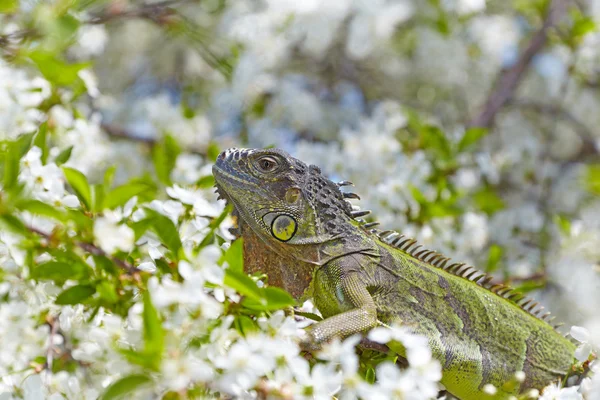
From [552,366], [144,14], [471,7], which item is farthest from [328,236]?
[471,7]

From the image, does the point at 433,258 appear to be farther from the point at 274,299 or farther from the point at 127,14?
the point at 127,14

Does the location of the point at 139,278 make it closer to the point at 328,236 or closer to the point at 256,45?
the point at 328,236

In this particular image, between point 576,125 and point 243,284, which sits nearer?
point 243,284

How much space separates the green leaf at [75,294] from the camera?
75.5 inches

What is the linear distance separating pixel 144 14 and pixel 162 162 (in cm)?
138

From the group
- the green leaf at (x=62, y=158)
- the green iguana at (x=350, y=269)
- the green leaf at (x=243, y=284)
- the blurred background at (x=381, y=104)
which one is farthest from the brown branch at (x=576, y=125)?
the green leaf at (x=243, y=284)

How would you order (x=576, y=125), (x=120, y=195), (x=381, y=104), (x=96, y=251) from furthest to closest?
(x=576, y=125)
(x=381, y=104)
(x=120, y=195)
(x=96, y=251)

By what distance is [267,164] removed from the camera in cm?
276

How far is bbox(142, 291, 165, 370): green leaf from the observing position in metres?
1.53

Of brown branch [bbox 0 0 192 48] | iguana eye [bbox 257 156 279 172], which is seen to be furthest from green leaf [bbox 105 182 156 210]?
brown branch [bbox 0 0 192 48]

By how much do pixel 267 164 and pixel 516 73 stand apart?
4.25 meters

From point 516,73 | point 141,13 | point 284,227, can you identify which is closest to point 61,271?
point 284,227

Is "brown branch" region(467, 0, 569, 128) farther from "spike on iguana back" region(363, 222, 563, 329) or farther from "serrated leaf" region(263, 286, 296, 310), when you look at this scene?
"serrated leaf" region(263, 286, 296, 310)

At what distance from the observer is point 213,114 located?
710 centimetres
